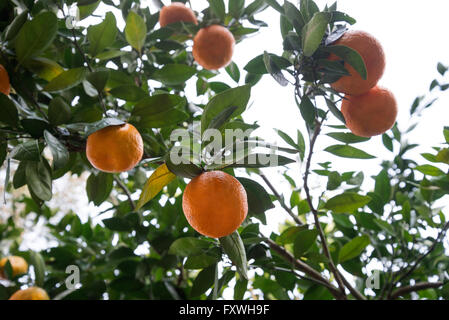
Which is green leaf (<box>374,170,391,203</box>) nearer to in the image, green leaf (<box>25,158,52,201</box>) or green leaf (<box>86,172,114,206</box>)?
green leaf (<box>86,172,114,206</box>)

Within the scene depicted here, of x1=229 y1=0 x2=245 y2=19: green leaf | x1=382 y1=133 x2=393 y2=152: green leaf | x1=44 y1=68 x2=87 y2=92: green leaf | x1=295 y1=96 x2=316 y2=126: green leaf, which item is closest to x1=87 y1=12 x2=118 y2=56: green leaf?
x1=44 y1=68 x2=87 y2=92: green leaf

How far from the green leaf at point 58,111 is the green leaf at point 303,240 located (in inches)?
25.0

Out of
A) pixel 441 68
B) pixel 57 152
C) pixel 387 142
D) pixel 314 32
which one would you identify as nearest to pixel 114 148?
pixel 57 152

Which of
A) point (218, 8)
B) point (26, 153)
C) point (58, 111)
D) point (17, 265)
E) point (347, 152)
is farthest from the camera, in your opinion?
point (17, 265)

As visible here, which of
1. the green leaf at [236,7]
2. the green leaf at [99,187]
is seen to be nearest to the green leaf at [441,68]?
the green leaf at [236,7]

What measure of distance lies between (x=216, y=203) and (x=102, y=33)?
0.63m

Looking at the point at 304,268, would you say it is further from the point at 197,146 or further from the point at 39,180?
the point at 39,180

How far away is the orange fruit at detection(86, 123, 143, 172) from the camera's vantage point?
77 cm

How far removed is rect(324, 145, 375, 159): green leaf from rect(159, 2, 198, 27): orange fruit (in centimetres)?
72

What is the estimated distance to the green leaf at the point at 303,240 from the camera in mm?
976

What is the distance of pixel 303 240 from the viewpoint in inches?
38.8
